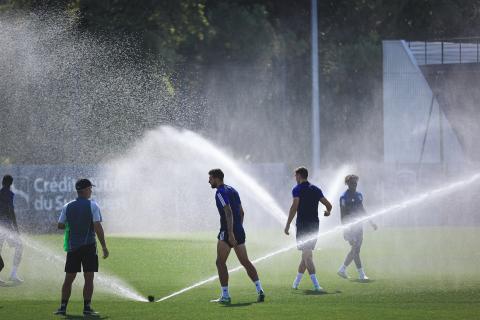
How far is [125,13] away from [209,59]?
473 inches

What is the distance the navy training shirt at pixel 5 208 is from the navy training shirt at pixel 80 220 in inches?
211

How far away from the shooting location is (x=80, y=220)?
1498 cm

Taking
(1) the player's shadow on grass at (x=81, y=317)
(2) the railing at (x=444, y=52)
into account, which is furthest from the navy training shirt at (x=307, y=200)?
(2) the railing at (x=444, y=52)

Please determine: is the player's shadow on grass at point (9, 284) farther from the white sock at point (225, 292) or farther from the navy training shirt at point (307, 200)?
the navy training shirt at point (307, 200)

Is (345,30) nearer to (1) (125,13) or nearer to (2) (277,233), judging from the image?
(1) (125,13)

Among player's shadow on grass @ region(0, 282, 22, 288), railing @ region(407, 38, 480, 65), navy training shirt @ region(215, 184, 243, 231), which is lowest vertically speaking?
player's shadow on grass @ region(0, 282, 22, 288)

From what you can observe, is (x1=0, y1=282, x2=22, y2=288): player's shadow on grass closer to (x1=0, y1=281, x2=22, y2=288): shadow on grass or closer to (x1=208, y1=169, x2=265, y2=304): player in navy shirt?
(x1=0, y1=281, x2=22, y2=288): shadow on grass

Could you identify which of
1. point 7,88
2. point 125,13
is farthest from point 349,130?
point 7,88

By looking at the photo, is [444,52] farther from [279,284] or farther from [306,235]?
[306,235]

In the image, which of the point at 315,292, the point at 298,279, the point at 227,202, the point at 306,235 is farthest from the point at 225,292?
the point at 298,279

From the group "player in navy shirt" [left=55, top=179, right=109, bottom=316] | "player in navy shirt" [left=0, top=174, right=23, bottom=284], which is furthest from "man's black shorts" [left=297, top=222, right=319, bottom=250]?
"player in navy shirt" [left=0, top=174, right=23, bottom=284]

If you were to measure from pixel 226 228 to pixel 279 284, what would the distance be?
12.3 ft

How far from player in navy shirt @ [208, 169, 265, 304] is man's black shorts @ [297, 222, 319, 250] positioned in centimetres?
178

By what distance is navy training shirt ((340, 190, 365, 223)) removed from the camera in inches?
819
